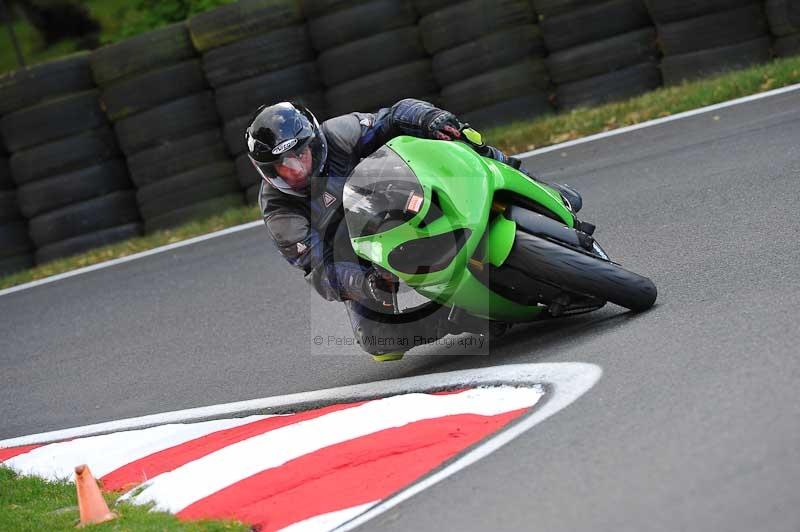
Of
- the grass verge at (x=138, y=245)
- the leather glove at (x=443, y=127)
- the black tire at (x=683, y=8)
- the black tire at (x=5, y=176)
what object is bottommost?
the grass verge at (x=138, y=245)

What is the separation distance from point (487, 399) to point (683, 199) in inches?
120

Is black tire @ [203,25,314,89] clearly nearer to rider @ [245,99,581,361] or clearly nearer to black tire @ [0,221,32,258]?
black tire @ [0,221,32,258]

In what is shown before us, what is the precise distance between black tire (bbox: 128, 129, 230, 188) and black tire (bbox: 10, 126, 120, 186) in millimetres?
373

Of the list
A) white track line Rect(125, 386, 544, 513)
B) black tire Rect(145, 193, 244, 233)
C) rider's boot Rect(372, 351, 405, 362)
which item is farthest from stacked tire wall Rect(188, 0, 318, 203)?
white track line Rect(125, 386, 544, 513)

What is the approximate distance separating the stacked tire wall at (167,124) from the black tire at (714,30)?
14.4ft

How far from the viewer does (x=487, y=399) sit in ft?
15.9

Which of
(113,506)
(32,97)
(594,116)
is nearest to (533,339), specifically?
(113,506)

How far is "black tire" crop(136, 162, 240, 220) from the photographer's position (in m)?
11.9

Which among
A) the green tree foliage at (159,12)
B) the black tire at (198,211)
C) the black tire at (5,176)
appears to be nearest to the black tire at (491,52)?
the black tire at (198,211)

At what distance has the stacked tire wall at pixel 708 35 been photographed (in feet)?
35.0

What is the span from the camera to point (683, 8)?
1076 cm

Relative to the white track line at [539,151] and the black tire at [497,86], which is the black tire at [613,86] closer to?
the black tire at [497,86]

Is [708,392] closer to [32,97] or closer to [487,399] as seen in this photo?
[487,399]

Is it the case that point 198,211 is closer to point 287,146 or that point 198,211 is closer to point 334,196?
point 334,196
